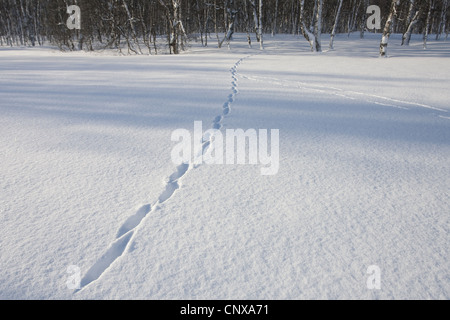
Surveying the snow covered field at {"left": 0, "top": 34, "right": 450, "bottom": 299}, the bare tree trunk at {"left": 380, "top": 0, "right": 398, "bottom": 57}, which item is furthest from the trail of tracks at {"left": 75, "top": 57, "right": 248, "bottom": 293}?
the bare tree trunk at {"left": 380, "top": 0, "right": 398, "bottom": 57}

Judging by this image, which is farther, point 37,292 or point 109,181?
point 109,181

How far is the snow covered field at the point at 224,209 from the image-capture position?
1011 millimetres

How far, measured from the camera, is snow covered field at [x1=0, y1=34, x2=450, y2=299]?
1011 millimetres

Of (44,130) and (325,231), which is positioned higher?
(44,130)

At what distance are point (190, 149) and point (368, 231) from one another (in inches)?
53.9

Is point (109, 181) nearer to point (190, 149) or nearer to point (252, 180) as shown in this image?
point (190, 149)

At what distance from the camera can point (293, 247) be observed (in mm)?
1164

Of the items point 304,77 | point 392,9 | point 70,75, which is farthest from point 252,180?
point 392,9

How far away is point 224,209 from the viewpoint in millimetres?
1435
